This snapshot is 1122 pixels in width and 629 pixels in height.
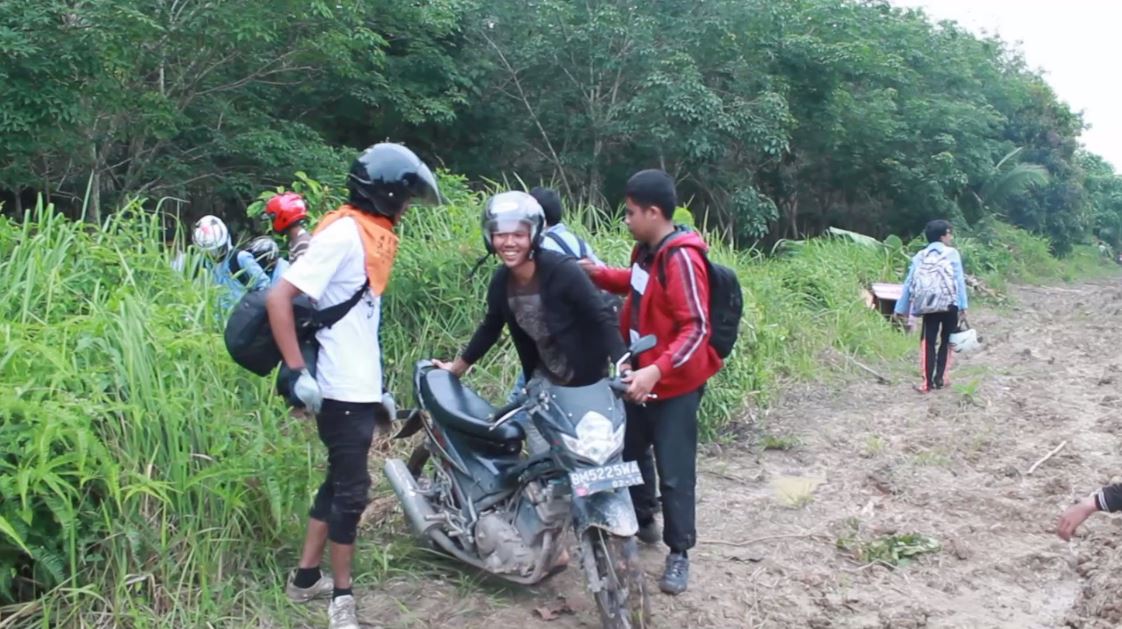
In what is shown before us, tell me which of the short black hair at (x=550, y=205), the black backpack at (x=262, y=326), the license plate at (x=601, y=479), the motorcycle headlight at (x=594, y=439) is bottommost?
the license plate at (x=601, y=479)

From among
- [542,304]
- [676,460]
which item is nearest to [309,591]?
[542,304]

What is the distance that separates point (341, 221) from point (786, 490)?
3688 mm

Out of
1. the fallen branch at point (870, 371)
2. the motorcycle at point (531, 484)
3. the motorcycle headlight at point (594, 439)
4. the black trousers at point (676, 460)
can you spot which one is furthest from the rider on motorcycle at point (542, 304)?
the fallen branch at point (870, 371)

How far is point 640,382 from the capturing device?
13.1 feet

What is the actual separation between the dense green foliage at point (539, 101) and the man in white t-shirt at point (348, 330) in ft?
19.1

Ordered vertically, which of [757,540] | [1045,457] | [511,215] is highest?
[511,215]

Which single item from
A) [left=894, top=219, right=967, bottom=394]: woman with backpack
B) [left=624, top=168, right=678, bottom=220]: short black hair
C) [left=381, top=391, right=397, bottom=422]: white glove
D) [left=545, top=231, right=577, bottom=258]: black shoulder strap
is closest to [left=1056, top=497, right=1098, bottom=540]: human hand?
[left=624, top=168, right=678, bottom=220]: short black hair

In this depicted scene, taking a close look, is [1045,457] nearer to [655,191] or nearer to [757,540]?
[757,540]

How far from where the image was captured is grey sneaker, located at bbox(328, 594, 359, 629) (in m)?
3.79

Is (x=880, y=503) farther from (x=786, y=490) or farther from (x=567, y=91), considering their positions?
(x=567, y=91)

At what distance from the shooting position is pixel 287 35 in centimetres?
1340

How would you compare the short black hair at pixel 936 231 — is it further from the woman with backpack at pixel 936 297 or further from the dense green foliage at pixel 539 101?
the dense green foliage at pixel 539 101

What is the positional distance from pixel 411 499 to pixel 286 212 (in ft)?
7.61

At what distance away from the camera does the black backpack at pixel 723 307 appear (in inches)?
176
